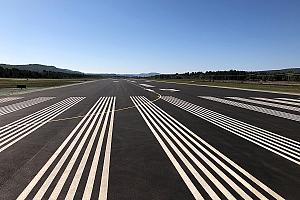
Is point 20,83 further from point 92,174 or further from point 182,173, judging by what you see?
point 182,173

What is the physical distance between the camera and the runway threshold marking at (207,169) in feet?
19.0

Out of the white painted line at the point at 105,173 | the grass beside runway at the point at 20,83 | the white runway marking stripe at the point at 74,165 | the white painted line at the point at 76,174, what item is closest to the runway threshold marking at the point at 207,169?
the white painted line at the point at 105,173

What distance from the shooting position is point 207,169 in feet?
23.6

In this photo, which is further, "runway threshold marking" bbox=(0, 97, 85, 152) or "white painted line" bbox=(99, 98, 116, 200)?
"runway threshold marking" bbox=(0, 97, 85, 152)

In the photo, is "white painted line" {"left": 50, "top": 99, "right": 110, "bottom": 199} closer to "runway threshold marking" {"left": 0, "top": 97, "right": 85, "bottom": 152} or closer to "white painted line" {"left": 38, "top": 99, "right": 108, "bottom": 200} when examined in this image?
"white painted line" {"left": 38, "top": 99, "right": 108, "bottom": 200}

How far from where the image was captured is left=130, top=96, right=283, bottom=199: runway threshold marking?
5797mm

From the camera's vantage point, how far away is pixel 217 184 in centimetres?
621

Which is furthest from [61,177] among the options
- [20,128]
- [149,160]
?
[20,128]

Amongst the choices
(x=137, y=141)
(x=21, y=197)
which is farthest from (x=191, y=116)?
(x=21, y=197)

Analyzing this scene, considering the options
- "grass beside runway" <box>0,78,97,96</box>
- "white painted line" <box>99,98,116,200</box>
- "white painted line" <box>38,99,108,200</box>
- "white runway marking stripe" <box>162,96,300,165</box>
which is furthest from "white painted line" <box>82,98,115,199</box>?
"grass beside runway" <box>0,78,97,96</box>

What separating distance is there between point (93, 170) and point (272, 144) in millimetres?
5909

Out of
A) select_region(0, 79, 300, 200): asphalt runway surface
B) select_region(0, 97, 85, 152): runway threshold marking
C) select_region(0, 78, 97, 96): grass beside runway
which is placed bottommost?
select_region(0, 78, 97, 96): grass beside runway

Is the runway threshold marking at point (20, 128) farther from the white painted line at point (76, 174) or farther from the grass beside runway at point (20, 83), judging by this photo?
the grass beside runway at point (20, 83)

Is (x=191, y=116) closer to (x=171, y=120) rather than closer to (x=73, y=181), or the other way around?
(x=171, y=120)
